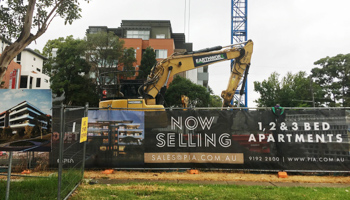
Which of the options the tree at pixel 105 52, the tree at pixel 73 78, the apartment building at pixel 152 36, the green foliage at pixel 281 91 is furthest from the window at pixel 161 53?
the green foliage at pixel 281 91

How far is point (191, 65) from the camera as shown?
46.8 ft

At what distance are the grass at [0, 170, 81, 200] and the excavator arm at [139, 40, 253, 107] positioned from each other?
722cm

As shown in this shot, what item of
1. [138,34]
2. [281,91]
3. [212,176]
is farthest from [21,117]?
[138,34]

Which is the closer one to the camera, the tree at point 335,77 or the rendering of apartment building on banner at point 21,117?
the rendering of apartment building on banner at point 21,117

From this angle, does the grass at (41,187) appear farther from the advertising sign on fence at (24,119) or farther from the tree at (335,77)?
the tree at (335,77)

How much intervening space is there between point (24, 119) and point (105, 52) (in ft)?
106

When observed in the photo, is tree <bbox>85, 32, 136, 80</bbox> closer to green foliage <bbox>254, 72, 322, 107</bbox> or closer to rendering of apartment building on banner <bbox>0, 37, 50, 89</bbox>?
rendering of apartment building on banner <bbox>0, 37, 50, 89</bbox>

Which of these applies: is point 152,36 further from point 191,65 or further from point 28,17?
point 28,17

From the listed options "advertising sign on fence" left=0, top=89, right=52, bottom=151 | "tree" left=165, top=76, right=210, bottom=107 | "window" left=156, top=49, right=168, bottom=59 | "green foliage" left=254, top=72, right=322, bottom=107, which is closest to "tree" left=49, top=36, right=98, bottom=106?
"tree" left=165, top=76, right=210, bottom=107

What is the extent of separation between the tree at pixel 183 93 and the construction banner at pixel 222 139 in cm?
2709

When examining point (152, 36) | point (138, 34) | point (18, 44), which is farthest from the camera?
point (152, 36)

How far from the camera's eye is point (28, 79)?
41594mm

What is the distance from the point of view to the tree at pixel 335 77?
182 feet

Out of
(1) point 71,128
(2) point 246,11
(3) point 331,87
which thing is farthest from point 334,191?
(3) point 331,87
